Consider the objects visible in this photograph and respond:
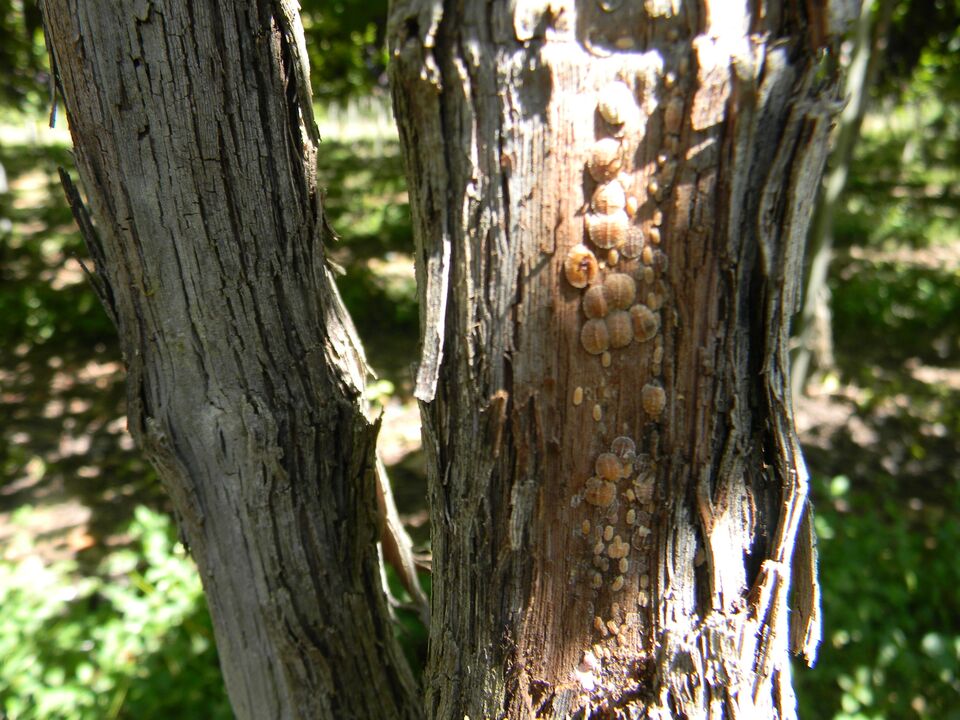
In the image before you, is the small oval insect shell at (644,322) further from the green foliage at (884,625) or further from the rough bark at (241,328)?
the green foliage at (884,625)

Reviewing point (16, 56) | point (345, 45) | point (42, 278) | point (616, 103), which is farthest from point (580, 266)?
point (16, 56)

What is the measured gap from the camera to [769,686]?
1.08 metres

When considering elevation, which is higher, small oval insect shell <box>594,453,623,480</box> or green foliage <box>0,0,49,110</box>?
green foliage <box>0,0,49,110</box>

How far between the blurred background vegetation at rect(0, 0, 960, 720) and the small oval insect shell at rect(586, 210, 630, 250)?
1.13ft

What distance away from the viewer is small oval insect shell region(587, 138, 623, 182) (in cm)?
91

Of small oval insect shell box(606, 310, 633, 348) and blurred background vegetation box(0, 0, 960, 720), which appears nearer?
small oval insect shell box(606, 310, 633, 348)

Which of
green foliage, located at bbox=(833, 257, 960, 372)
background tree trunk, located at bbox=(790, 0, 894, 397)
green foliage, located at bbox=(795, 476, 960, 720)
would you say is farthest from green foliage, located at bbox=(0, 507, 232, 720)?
green foliage, located at bbox=(833, 257, 960, 372)

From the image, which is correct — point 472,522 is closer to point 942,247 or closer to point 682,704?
point 682,704

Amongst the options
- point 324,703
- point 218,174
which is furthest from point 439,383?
point 324,703

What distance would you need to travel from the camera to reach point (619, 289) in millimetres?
960

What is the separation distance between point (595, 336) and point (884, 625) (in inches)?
109

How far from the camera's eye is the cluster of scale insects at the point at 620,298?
0.91 meters

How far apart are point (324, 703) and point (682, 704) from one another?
3.01ft

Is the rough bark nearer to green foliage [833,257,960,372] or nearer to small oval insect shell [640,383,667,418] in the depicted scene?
small oval insect shell [640,383,667,418]
